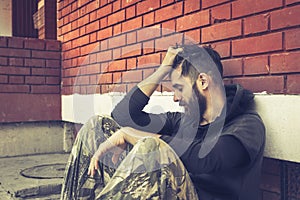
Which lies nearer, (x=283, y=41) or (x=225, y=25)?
(x=283, y=41)

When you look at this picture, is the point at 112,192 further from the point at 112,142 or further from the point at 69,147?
the point at 69,147

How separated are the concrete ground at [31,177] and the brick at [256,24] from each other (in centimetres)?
185

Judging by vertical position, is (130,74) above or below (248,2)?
below

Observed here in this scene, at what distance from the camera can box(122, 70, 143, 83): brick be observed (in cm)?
273

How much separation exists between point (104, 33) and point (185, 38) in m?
1.23

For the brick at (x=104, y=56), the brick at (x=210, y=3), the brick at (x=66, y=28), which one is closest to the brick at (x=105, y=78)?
the brick at (x=104, y=56)

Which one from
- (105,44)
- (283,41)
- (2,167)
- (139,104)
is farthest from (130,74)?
(2,167)

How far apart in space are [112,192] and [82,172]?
1.71 ft

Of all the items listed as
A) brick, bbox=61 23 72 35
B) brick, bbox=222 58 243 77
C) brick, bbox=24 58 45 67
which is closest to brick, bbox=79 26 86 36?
brick, bbox=61 23 72 35

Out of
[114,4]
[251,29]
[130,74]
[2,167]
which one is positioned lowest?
[2,167]

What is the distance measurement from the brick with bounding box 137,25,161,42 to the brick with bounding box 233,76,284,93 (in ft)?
2.80

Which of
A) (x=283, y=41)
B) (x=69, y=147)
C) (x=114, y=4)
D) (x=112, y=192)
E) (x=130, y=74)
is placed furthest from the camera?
(x=69, y=147)

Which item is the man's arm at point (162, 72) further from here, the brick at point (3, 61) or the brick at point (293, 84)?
the brick at point (3, 61)

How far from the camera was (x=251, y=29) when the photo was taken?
179cm
